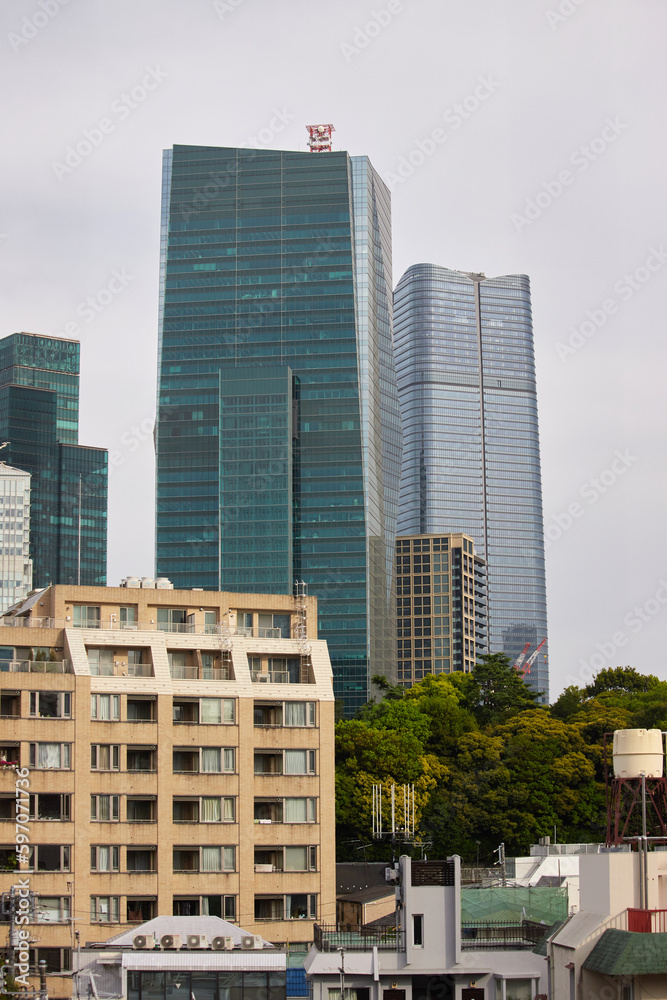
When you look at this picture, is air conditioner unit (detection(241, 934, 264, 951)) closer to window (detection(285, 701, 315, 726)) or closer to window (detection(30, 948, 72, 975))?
window (detection(30, 948, 72, 975))

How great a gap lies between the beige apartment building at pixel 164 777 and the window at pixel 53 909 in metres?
0.14

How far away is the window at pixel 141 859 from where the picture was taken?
330 ft

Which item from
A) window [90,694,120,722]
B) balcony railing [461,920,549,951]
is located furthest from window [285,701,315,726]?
balcony railing [461,920,549,951]

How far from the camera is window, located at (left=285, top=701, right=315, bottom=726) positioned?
108 metres

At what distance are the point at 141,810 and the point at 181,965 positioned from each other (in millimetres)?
26436

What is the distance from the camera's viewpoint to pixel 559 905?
8394cm

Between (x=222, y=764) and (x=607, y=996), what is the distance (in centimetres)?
5432

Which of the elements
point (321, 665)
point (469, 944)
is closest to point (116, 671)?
point (321, 665)

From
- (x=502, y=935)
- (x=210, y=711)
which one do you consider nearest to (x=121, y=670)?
(x=210, y=711)

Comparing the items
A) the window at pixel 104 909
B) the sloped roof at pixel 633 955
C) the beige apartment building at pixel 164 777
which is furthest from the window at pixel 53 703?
the sloped roof at pixel 633 955

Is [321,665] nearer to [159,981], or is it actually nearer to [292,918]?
[292,918]

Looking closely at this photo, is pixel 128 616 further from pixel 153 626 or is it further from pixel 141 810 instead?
pixel 141 810

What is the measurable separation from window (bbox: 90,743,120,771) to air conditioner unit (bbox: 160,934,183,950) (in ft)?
81.9

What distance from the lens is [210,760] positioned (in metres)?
104
